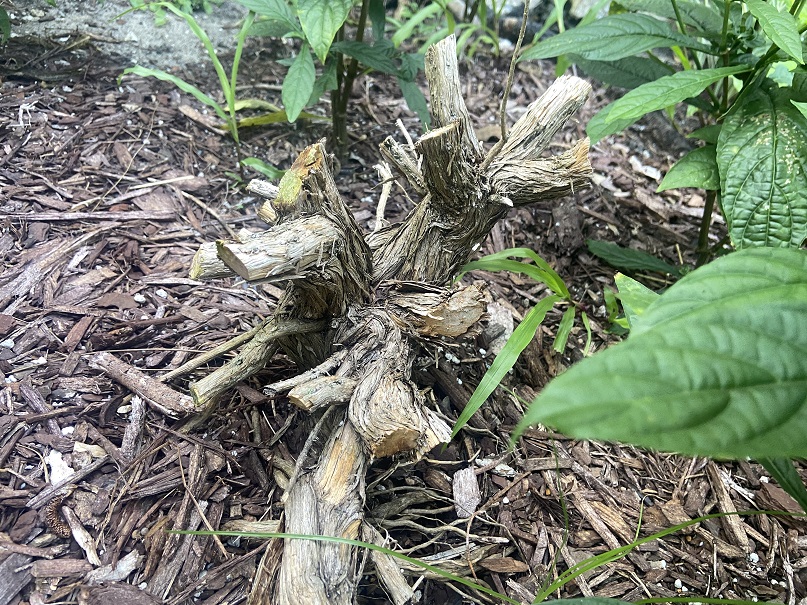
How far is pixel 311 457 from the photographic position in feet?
4.48

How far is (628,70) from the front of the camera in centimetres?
206

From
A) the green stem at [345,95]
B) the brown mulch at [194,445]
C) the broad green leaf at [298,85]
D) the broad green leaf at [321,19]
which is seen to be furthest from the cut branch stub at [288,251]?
the green stem at [345,95]

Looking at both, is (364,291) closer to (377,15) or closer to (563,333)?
(563,333)

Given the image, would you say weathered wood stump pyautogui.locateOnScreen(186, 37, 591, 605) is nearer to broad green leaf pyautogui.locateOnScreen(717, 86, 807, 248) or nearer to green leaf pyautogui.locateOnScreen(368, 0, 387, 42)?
broad green leaf pyautogui.locateOnScreen(717, 86, 807, 248)

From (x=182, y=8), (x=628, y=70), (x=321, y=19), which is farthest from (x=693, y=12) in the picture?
(x=182, y=8)

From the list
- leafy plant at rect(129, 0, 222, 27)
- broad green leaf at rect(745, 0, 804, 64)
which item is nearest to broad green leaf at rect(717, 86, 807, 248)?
broad green leaf at rect(745, 0, 804, 64)

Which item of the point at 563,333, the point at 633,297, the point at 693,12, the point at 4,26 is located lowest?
the point at 563,333

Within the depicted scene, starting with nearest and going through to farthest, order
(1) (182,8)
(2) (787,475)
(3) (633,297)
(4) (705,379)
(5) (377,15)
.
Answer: (4) (705,379) < (2) (787,475) < (3) (633,297) < (5) (377,15) < (1) (182,8)

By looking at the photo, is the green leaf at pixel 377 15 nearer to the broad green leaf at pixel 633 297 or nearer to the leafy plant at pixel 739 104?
the leafy plant at pixel 739 104

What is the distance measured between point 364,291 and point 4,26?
2.01 m

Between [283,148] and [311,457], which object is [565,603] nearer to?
[311,457]

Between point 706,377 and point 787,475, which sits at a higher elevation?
point 706,377

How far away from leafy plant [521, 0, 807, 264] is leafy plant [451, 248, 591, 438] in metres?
0.43

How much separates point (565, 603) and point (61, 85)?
2.59 m
